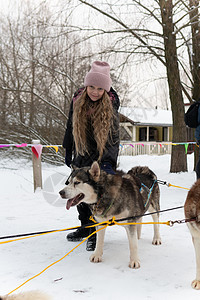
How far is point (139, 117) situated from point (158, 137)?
5.51 m

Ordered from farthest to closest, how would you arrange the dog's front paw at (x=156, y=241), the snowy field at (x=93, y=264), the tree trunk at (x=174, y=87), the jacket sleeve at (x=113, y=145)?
the tree trunk at (x=174, y=87) → the dog's front paw at (x=156, y=241) → the jacket sleeve at (x=113, y=145) → the snowy field at (x=93, y=264)

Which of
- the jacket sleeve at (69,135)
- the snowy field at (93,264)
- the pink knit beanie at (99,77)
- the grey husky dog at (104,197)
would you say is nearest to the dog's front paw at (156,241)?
the snowy field at (93,264)

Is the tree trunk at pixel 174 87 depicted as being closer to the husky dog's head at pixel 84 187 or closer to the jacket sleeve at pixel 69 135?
the jacket sleeve at pixel 69 135

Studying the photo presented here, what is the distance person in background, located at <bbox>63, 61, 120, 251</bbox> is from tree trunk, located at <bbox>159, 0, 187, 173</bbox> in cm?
617

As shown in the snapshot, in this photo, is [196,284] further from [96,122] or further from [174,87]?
[174,87]

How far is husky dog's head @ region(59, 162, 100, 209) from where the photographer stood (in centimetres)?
284

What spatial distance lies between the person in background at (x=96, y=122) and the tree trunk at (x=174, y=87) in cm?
617

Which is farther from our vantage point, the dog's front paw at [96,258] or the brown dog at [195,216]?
the dog's front paw at [96,258]

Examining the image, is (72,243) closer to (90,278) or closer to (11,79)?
(90,278)

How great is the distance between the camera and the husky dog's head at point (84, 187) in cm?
284

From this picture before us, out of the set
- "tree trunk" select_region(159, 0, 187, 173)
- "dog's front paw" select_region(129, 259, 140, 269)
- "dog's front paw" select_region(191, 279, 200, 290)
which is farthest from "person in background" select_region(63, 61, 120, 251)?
"tree trunk" select_region(159, 0, 187, 173)

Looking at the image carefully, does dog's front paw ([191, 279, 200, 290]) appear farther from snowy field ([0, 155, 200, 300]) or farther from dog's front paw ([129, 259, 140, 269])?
dog's front paw ([129, 259, 140, 269])

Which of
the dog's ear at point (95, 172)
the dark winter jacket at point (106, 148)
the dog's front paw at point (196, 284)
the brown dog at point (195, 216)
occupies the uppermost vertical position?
the dark winter jacket at point (106, 148)

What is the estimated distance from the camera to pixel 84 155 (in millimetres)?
3422
